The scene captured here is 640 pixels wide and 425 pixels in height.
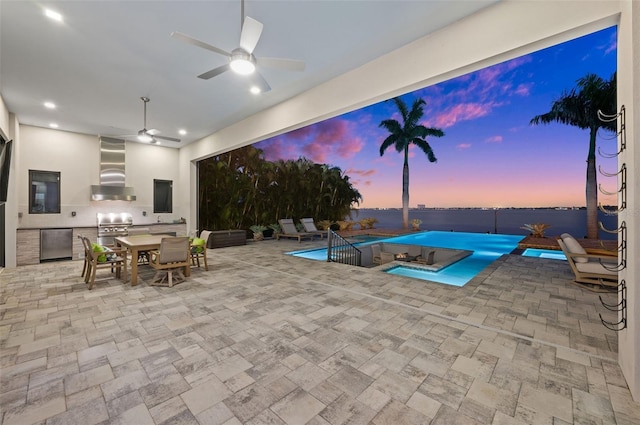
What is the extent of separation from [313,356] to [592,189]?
12.2m

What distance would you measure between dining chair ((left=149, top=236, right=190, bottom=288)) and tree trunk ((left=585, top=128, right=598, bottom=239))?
12.8 m

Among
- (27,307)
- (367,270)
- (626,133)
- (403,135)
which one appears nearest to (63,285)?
(27,307)

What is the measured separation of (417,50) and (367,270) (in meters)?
3.75

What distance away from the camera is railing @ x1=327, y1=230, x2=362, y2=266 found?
6.46 metres

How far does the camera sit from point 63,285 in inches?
175

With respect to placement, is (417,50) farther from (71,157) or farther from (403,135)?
(403,135)

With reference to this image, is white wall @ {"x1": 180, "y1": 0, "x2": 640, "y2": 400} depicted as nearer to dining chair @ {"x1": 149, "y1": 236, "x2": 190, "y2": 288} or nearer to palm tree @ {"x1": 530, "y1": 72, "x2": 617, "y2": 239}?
dining chair @ {"x1": 149, "y1": 236, "x2": 190, "y2": 288}

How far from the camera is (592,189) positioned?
9.23 metres

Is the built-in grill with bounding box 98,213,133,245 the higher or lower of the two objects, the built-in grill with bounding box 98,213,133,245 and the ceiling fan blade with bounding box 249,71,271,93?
the lower

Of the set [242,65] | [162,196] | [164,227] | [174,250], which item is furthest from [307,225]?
[242,65]

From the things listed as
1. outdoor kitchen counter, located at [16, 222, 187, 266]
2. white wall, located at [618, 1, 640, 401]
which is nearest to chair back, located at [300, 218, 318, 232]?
outdoor kitchen counter, located at [16, 222, 187, 266]

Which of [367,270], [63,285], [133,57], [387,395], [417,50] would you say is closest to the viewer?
[387,395]

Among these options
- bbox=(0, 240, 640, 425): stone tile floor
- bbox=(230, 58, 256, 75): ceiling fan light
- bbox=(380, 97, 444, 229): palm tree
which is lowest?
bbox=(0, 240, 640, 425): stone tile floor

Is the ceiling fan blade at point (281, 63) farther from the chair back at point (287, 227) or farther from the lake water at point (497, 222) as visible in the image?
the lake water at point (497, 222)
